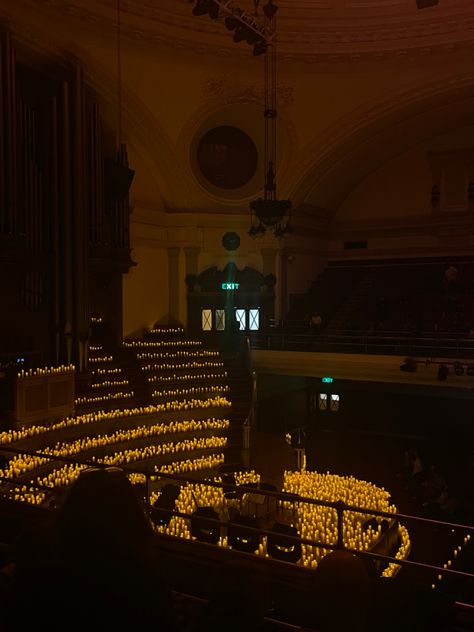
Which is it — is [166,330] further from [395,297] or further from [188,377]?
[395,297]

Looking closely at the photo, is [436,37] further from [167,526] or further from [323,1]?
[167,526]

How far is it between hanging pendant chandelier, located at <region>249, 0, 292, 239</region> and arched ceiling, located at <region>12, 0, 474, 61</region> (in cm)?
61

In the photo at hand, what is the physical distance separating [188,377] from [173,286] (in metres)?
4.53

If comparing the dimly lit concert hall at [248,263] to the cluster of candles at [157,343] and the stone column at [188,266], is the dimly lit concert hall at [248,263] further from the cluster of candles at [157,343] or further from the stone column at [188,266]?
the cluster of candles at [157,343]

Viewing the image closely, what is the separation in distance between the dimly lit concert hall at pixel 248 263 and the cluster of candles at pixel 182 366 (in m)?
0.08

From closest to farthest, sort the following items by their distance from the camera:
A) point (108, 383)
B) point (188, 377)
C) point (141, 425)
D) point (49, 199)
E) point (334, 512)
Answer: point (334, 512) → point (49, 199) → point (141, 425) → point (108, 383) → point (188, 377)

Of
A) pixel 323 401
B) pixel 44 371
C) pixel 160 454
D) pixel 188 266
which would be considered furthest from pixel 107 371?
pixel 323 401

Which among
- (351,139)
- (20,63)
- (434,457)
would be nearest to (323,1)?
(351,139)

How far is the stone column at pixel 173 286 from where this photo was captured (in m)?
19.2

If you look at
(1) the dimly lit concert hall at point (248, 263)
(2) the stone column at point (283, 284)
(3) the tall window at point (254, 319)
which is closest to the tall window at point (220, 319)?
(1) the dimly lit concert hall at point (248, 263)

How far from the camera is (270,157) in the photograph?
1916 centimetres

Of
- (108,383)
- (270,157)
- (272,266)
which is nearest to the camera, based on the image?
(108,383)

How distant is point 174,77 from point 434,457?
43.3 feet

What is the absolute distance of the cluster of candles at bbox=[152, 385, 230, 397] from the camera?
14602 millimetres
